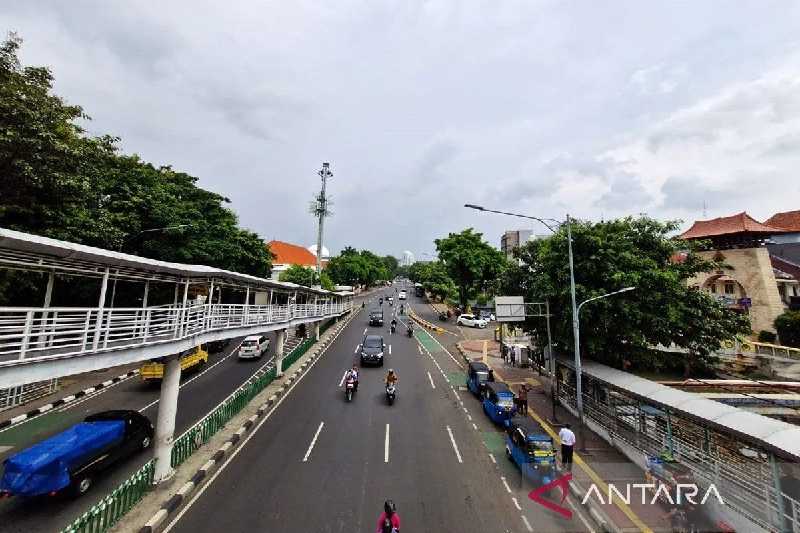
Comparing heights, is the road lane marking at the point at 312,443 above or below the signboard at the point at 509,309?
below

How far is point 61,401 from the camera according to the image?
58.5 ft

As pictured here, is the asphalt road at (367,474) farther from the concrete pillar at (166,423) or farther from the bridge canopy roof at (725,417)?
the bridge canopy roof at (725,417)

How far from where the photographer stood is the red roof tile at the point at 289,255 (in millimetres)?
72750

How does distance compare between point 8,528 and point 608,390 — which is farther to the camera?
point 608,390

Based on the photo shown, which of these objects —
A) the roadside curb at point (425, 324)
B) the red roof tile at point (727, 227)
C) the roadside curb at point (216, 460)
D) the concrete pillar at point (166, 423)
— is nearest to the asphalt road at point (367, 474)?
the roadside curb at point (216, 460)

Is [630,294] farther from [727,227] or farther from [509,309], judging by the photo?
[727,227]

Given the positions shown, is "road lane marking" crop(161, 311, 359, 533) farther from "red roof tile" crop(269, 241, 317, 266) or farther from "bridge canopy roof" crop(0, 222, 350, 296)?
"red roof tile" crop(269, 241, 317, 266)

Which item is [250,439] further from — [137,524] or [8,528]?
[8,528]

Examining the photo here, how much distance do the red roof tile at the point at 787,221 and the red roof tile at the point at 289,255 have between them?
7350 centimetres

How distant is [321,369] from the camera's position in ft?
84.6

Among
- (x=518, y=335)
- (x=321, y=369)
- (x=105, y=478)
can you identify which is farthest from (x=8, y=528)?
(x=518, y=335)

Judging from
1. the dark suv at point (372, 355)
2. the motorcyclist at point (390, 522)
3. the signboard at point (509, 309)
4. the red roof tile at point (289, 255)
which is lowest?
the motorcyclist at point (390, 522)

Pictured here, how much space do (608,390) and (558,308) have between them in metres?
4.94

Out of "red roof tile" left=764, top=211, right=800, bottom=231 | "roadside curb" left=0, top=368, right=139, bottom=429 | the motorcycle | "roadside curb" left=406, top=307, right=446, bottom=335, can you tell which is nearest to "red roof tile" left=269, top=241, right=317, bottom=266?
"roadside curb" left=406, top=307, right=446, bottom=335
